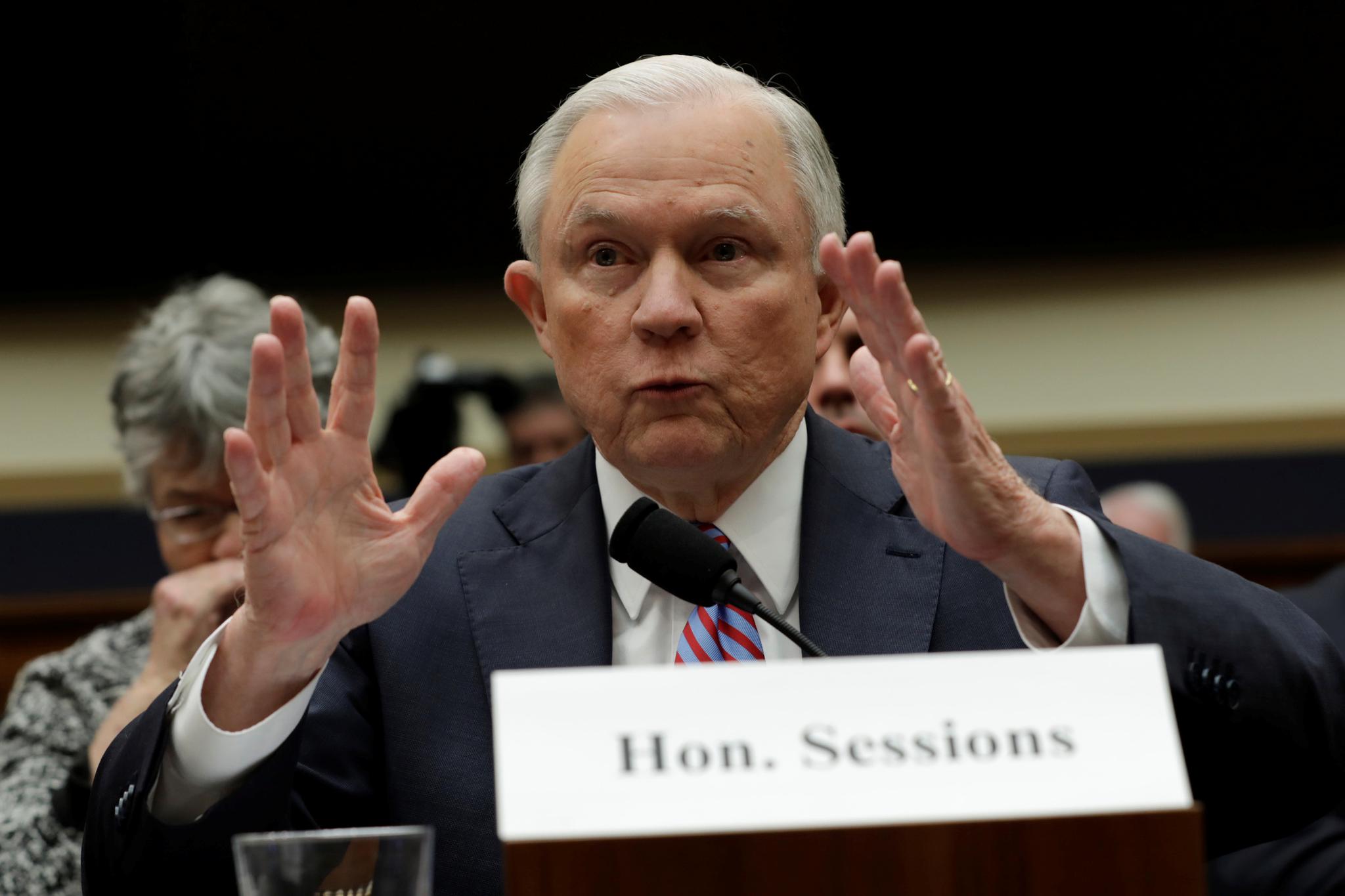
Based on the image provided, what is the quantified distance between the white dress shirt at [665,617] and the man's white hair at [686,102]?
293 mm

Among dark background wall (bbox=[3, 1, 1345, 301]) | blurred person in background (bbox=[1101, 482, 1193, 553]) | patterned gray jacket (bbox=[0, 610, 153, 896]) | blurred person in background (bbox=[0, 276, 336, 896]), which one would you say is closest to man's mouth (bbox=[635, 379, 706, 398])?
blurred person in background (bbox=[0, 276, 336, 896])

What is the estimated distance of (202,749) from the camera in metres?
1.50

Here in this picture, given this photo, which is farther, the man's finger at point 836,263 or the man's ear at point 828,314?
the man's ear at point 828,314

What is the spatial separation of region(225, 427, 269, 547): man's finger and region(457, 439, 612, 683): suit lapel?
440 millimetres

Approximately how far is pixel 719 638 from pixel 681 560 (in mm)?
327

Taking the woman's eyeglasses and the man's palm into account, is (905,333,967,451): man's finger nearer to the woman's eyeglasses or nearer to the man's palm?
the man's palm

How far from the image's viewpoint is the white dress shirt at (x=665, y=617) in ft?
4.84

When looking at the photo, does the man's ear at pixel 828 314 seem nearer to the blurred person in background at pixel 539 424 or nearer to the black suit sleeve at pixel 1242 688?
the black suit sleeve at pixel 1242 688

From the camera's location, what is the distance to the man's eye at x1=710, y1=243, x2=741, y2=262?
1831 mm

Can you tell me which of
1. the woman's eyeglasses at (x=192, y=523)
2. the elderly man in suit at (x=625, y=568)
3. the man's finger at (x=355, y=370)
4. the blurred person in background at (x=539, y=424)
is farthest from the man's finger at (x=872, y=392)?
the blurred person in background at (x=539, y=424)

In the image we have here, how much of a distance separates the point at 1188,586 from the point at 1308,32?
337cm

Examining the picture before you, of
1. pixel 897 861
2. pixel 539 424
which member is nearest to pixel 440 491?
Answer: pixel 897 861

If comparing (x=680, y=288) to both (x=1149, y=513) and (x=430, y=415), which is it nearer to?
(x=430, y=415)

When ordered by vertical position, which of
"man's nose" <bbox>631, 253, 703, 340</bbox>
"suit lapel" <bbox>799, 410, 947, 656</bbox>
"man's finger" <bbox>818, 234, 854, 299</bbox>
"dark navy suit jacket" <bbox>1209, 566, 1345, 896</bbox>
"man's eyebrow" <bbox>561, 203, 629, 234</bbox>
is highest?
"man's finger" <bbox>818, 234, 854, 299</bbox>
